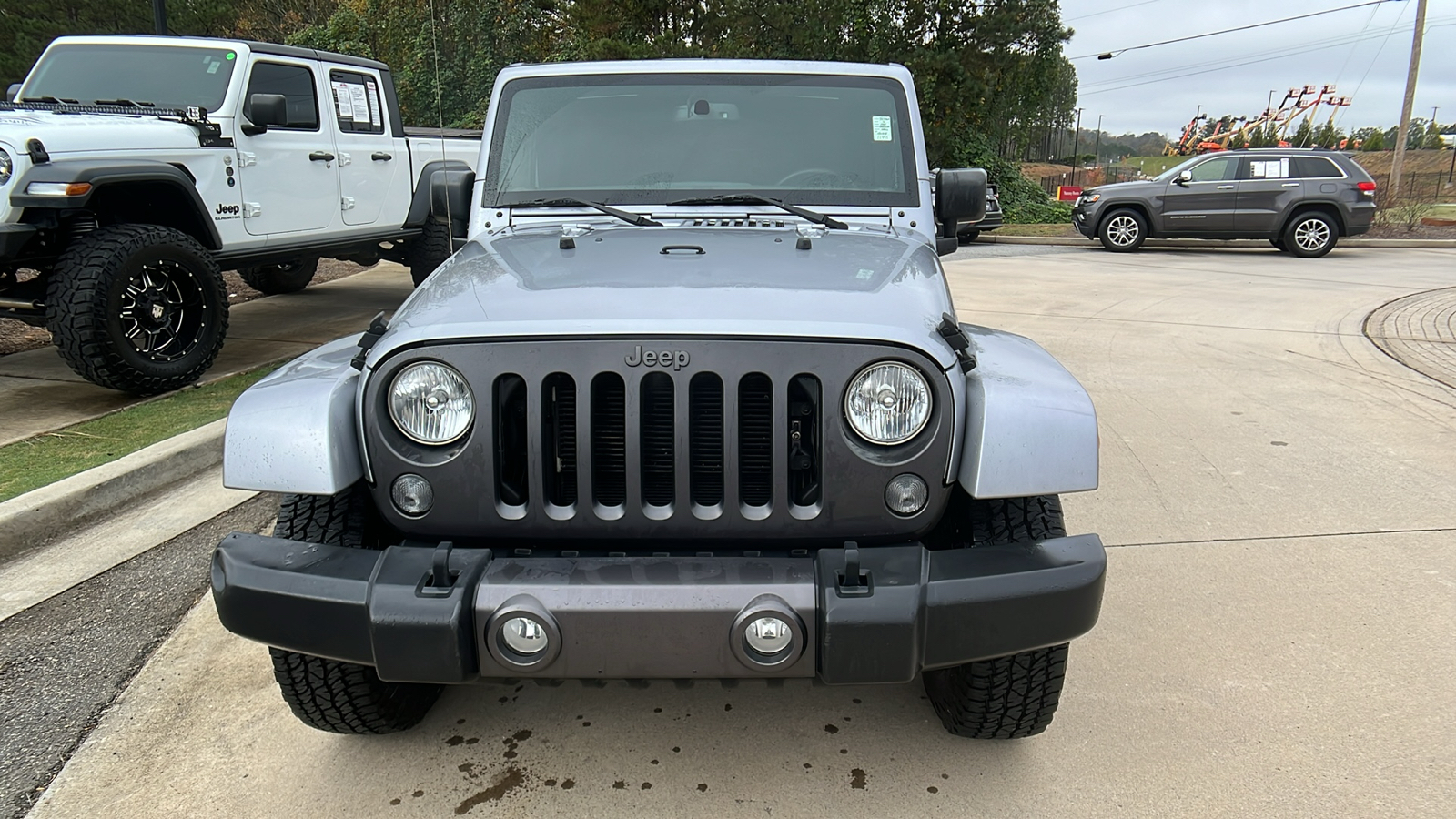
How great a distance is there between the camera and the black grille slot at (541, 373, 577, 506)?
2.00 meters

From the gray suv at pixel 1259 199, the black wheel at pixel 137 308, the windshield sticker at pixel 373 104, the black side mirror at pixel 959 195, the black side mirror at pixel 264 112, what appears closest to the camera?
the black side mirror at pixel 959 195

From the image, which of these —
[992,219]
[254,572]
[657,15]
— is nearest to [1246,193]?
[992,219]

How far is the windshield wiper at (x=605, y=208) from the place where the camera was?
294cm

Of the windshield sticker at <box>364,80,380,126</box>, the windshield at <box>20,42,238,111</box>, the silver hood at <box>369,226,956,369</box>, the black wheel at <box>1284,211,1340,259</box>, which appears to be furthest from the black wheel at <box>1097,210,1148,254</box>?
the silver hood at <box>369,226,956,369</box>

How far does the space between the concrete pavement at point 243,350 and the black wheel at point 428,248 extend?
1.53 ft

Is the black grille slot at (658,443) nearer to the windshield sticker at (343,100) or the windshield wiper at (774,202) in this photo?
the windshield wiper at (774,202)

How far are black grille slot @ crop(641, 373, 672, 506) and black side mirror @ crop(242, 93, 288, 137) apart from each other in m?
5.06

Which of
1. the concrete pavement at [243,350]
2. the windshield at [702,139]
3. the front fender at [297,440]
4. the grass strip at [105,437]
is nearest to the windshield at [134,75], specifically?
the concrete pavement at [243,350]

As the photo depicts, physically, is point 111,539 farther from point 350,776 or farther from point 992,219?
point 992,219

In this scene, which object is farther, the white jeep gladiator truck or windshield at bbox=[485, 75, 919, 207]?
the white jeep gladiator truck

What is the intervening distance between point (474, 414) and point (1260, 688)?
7.40ft

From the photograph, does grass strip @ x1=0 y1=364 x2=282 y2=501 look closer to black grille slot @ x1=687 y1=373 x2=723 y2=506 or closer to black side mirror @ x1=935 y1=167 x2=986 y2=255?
black grille slot @ x1=687 y1=373 x2=723 y2=506

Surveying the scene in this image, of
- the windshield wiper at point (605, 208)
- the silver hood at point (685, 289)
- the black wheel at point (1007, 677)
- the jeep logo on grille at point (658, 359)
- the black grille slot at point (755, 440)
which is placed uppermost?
the windshield wiper at point (605, 208)

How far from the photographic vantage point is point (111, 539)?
12.1ft
